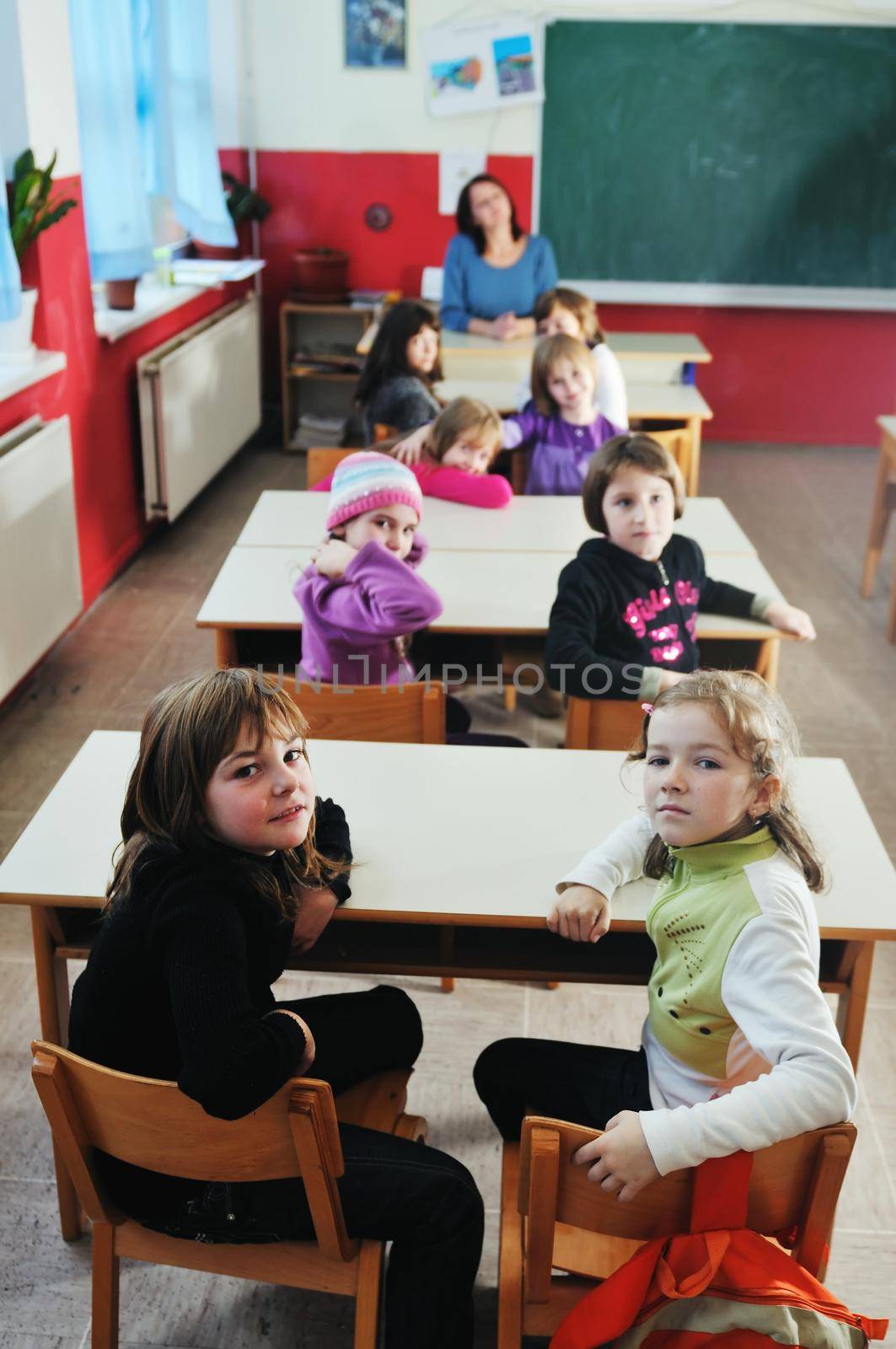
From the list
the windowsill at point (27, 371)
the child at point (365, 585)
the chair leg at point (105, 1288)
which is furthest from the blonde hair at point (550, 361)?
the chair leg at point (105, 1288)

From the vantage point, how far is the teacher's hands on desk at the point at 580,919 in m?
1.57

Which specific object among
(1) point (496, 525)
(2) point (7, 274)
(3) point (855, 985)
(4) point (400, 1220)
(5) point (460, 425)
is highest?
(2) point (7, 274)

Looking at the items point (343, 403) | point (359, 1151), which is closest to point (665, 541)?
point (359, 1151)

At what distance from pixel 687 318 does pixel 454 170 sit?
136 centimetres

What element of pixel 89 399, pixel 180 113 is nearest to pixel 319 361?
pixel 180 113

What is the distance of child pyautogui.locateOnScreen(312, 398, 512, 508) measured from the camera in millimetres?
3295

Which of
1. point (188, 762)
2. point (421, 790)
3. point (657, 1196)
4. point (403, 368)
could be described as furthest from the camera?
point (403, 368)

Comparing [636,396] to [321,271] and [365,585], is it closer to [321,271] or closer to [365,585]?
[321,271]

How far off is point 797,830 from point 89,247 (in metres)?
3.49

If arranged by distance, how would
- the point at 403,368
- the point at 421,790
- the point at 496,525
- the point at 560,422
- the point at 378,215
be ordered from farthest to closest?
1. the point at 378,215
2. the point at 403,368
3. the point at 560,422
4. the point at 496,525
5. the point at 421,790

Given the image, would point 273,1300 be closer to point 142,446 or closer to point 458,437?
point 458,437

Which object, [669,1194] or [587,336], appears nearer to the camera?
[669,1194]

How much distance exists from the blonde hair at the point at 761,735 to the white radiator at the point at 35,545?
2.37 meters

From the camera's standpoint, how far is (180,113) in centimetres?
513
